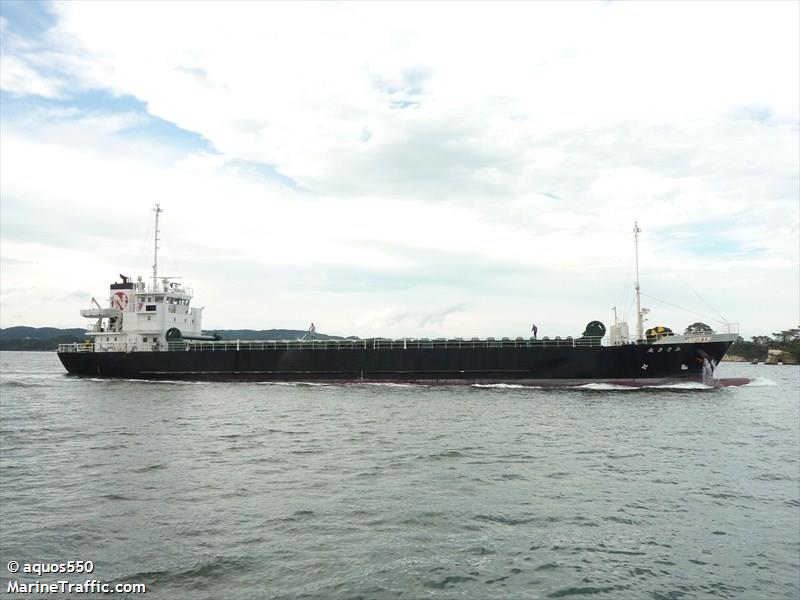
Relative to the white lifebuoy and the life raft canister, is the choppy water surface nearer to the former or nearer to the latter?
the life raft canister

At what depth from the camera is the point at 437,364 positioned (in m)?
41.5

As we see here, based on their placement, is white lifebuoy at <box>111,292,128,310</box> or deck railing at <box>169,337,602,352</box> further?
white lifebuoy at <box>111,292,128,310</box>

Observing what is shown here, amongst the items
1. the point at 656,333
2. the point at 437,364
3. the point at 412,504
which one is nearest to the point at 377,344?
the point at 437,364

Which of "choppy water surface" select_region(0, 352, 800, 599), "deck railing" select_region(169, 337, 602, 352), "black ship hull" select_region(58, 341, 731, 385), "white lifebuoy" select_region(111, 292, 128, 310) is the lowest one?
"choppy water surface" select_region(0, 352, 800, 599)

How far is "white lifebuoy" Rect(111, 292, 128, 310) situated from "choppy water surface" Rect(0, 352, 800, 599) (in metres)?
28.8

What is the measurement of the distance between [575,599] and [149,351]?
48866mm

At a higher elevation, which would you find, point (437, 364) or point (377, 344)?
point (377, 344)

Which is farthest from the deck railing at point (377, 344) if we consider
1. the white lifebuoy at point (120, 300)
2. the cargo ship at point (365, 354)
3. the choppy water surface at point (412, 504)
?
the choppy water surface at point (412, 504)

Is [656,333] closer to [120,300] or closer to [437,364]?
[437,364]

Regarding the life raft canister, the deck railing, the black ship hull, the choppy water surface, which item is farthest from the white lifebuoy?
the life raft canister

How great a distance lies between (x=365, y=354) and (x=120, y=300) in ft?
89.9

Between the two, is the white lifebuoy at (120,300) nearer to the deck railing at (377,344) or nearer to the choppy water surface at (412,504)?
the deck railing at (377,344)

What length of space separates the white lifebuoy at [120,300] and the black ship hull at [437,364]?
5.18 m

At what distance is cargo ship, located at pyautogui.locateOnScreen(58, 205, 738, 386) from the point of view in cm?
3834
